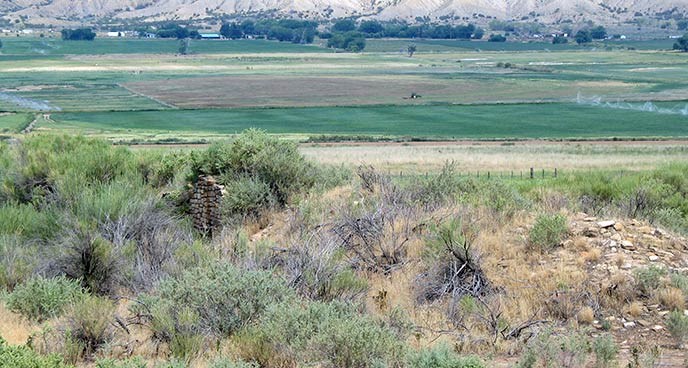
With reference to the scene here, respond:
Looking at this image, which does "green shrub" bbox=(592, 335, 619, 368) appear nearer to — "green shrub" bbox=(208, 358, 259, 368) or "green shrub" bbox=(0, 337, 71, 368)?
"green shrub" bbox=(208, 358, 259, 368)

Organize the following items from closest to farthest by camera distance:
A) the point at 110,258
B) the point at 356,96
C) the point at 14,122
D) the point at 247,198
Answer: the point at 110,258 < the point at 247,198 < the point at 14,122 < the point at 356,96

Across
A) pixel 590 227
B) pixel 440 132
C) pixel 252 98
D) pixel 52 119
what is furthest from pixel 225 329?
pixel 252 98

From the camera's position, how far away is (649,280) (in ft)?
46.7

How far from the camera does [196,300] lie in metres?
12.6

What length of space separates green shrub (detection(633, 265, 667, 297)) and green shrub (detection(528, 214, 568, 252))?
81.9 inches

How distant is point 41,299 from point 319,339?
4.93 metres

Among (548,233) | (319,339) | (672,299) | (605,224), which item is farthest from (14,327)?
(605,224)

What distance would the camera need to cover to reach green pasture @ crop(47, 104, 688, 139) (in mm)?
71875

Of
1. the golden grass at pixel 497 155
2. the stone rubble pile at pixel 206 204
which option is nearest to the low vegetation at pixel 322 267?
the stone rubble pile at pixel 206 204

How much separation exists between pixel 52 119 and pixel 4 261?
A: 217ft

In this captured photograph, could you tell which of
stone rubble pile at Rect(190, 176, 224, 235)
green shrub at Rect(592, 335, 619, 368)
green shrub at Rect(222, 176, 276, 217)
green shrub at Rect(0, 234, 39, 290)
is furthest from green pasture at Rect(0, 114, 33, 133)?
green shrub at Rect(592, 335, 619, 368)

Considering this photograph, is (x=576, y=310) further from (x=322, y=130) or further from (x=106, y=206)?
(x=322, y=130)

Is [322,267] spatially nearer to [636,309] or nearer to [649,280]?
[636,309]

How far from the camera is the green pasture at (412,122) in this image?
71.9 metres
